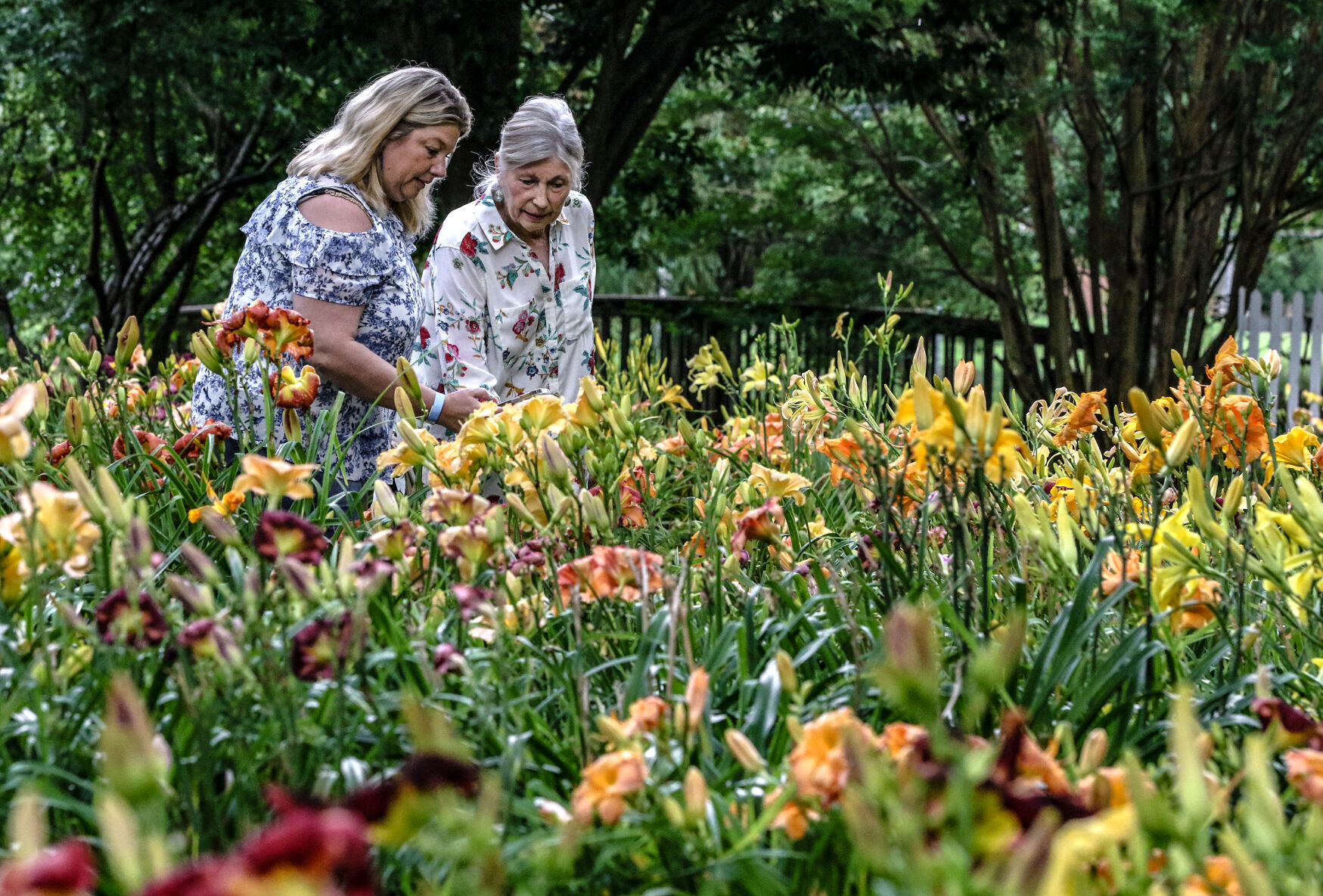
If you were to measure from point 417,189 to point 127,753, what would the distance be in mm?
2319

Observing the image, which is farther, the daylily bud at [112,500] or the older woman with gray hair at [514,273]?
the older woman with gray hair at [514,273]

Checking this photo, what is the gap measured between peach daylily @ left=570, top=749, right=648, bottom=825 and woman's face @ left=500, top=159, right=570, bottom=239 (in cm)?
205

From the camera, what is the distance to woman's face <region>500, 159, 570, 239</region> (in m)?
2.89

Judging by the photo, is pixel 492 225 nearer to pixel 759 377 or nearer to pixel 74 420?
pixel 759 377

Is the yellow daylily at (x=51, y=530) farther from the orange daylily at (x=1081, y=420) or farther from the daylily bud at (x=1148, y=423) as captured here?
the orange daylily at (x=1081, y=420)

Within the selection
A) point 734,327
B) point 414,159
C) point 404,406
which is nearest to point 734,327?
point 734,327

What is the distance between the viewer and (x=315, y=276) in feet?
8.39

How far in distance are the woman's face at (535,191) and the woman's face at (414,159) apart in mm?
172

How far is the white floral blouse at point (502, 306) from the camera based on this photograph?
291 cm

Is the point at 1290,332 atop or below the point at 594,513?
atop

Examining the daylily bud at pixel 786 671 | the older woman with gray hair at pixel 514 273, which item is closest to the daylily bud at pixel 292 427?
the older woman with gray hair at pixel 514 273

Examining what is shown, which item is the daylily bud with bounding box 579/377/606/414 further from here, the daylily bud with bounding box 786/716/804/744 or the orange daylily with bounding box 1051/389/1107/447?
the orange daylily with bounding box 1051/389/1107/447

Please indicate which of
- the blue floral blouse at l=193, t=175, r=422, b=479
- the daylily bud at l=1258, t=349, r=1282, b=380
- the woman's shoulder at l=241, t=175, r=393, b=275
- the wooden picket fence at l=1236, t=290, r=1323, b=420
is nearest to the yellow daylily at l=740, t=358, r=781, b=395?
the blue floral blouse at l=193, t=175, r=422, b=479

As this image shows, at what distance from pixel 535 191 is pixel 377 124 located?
0.40m
